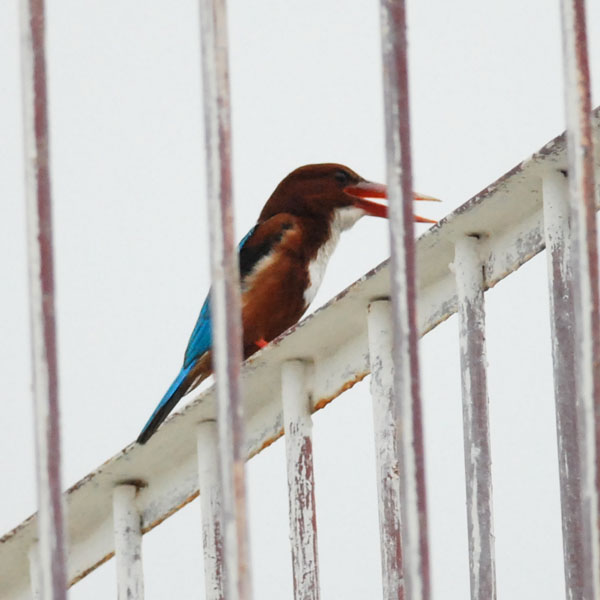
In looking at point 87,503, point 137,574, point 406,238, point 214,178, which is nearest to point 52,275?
point 214,178

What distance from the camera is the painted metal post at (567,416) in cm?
192

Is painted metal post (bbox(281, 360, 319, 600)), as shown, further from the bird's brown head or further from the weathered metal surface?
the bird's brown head

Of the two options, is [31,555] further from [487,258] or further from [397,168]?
[397,168]

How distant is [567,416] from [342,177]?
304cm

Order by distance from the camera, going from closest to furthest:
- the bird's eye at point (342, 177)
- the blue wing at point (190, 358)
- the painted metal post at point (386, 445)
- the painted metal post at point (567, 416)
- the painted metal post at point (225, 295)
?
the painted metal post at point (225, 295), the painted metal post at point (567, 416), the painted metal post at point (386, 445), the blue wing at point (190, 358), the bird's eye at point (342, 177)

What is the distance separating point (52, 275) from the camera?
1434 mm

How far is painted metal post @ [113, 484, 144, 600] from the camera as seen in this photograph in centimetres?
236

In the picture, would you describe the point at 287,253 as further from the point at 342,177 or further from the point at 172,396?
the point at 172,396

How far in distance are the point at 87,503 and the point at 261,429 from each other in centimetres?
34

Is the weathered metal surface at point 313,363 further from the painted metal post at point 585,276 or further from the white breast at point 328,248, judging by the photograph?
the white breast at point 328,248

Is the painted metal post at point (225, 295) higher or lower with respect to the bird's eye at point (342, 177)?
lower

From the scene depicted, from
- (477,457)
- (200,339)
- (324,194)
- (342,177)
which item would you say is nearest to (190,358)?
(200,339)

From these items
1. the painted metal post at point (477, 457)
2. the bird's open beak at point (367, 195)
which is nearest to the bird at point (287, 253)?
the bird's open beak at point (367, 195)

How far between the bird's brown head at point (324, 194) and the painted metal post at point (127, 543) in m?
2.31
